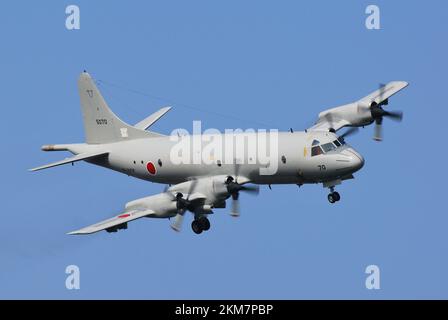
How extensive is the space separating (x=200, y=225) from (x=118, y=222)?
3748mm

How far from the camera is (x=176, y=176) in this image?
54875mm

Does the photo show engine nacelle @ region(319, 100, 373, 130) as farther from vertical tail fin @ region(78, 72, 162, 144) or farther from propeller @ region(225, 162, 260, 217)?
vertical tail fin @ region(78, 72, 162, 144)

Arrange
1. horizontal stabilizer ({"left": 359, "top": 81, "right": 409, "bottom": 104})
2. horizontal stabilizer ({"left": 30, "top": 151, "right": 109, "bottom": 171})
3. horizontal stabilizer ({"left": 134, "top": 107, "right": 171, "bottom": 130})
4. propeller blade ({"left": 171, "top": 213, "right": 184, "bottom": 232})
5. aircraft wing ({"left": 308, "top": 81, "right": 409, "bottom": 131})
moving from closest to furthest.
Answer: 1. propeller blade ({"left": 171, "top": 213, "right": 184, "bottom": 232})
2. horizontal stabilizer ({"left": 30, "top": 151, "right": 109, "bottom": 171})
3. aircraft wing ({"left": 308, "top": 81, "right": 409, "bottom": 131})
4. horizontal stabilizer ({"left": 359, "top": 81, "right": 409, "bottom": 104})
5. horizontal stabilizer ({"left": 134, "top": 107, "right": 171, "bottom": 130})

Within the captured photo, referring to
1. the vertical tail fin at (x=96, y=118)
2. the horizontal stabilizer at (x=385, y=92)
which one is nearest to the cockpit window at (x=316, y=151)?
the horizontal stabilizer at (x=385, y=92)

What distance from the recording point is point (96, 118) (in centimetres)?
5962

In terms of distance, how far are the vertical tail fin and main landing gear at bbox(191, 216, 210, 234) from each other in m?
8.75

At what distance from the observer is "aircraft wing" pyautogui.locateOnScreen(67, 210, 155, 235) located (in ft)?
168

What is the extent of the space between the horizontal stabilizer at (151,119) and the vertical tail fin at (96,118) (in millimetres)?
1357

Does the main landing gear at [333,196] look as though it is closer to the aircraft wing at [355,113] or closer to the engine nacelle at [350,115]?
the aircraft wing at [355,113]

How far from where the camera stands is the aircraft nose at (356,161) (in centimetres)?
5147

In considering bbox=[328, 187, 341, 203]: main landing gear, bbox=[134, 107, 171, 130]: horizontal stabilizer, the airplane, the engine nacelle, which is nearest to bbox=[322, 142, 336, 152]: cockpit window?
the airplane

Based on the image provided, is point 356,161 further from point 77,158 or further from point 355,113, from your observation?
point 77,158

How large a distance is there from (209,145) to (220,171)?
1404mm

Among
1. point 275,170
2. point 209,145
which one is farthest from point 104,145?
point 275,170
